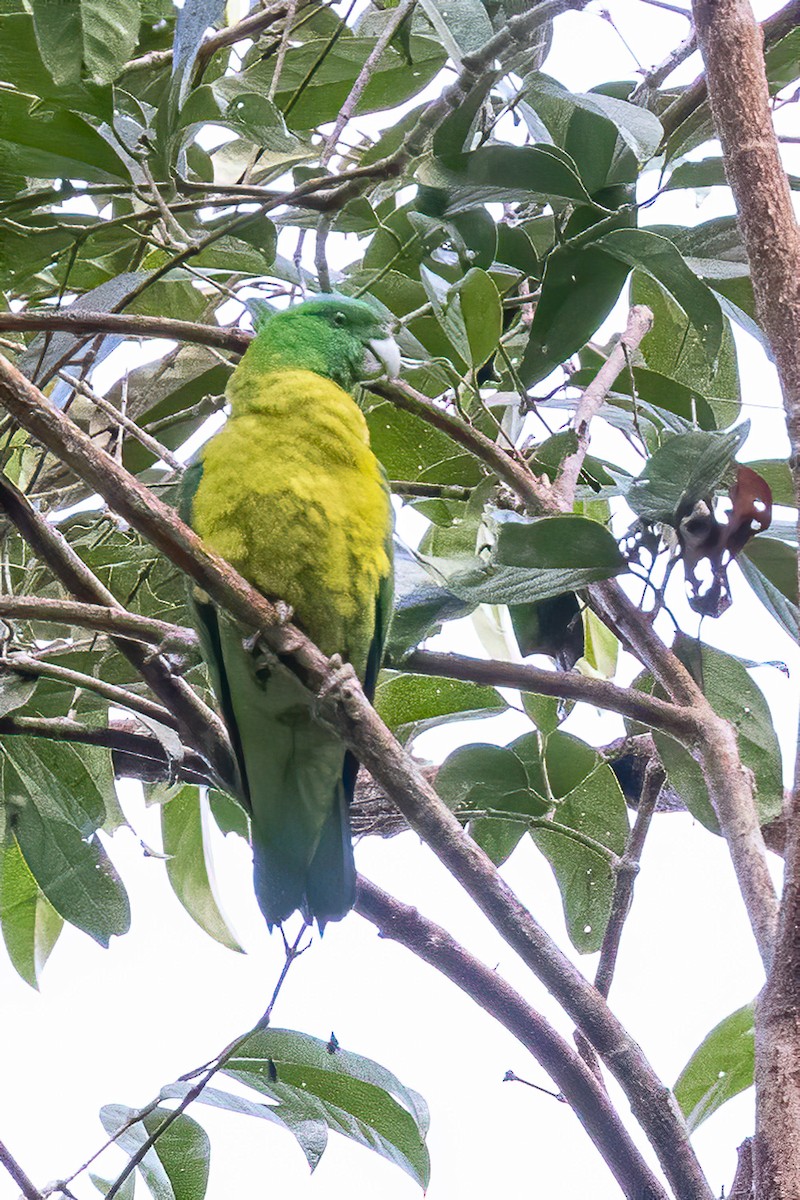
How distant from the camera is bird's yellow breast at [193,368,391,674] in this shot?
1776 mm

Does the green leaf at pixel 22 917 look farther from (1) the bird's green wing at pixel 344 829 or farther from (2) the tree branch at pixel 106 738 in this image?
(1) the bird's green wing at pixel 344 829

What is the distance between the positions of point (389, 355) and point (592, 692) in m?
0.67

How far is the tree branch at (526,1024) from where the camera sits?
1.32m

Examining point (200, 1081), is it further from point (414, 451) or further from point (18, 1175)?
point (414, 451)

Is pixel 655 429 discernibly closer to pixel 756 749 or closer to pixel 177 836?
pixel 756 749

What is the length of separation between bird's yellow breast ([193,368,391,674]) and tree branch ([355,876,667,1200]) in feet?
1.38

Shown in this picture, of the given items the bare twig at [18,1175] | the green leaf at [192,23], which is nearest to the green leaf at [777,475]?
the green leaf at [192,23]

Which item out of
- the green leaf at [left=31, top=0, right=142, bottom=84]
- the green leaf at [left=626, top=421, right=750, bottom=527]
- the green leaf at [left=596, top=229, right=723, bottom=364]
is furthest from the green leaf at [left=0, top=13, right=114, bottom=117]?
the green leaf at [left=626, top=421, right=750, bottom=527]

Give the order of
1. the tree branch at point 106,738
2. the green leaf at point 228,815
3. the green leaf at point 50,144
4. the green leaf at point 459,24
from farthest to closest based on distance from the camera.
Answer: the green leaf at point 228,815
the tree branch at point 106,738
the green leaf at point 50,144
the green leaf at point 459,24

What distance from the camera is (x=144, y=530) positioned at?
1.25 metres

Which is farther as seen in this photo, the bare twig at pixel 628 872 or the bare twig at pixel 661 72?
the bare twig at pixel 661 72

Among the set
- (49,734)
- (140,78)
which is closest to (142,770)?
(49,734)

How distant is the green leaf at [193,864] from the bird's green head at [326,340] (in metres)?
0.80

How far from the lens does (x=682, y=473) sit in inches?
54.9
